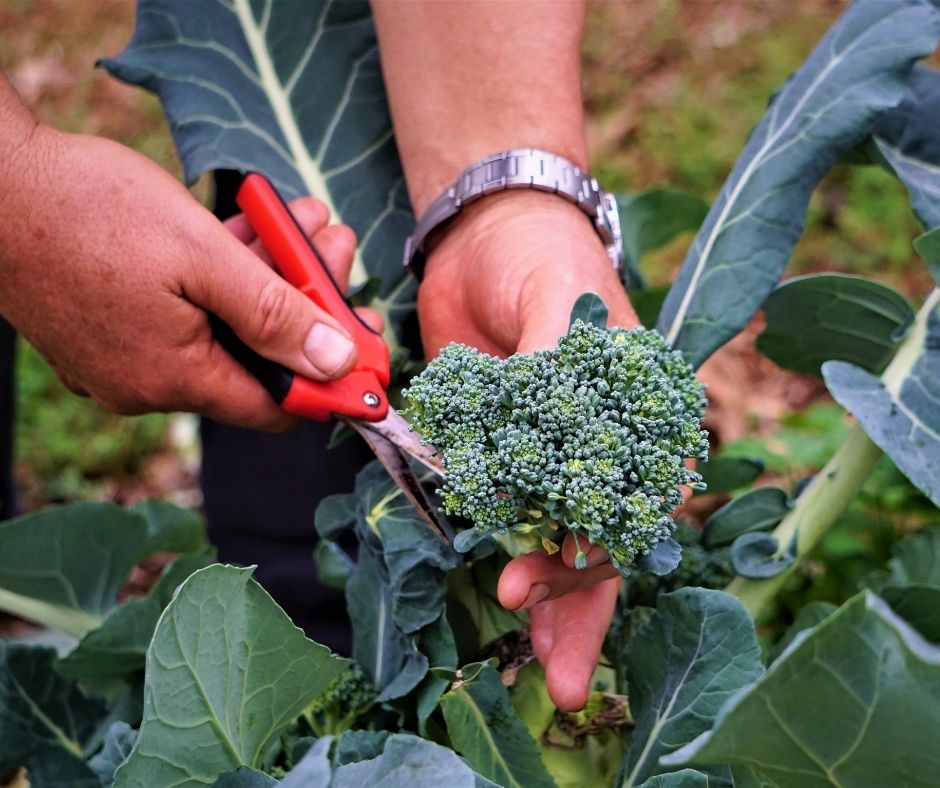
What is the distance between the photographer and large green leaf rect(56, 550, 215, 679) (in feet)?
4.57

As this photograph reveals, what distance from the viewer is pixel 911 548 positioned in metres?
1.49

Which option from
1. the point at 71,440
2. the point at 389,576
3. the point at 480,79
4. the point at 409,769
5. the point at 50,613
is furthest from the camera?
the point at 71,440

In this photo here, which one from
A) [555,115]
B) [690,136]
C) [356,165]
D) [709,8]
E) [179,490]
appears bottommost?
[179,490]

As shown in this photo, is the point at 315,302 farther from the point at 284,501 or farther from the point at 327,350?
the point at 284,501

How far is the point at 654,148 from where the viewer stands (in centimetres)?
344

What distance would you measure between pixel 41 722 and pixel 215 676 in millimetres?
604

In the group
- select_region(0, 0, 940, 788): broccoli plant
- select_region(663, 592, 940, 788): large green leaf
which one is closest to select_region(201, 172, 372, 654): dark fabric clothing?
select_region(0, 0, 940, 788): broccoli plant

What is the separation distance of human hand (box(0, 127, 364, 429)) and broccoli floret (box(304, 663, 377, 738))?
15.1 inches

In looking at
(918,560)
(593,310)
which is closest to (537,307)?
(593,310)

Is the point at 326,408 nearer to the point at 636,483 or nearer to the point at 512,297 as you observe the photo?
the point at 512,297

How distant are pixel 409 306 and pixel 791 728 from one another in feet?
3.15

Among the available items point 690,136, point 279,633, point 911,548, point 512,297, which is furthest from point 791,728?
point 690,136

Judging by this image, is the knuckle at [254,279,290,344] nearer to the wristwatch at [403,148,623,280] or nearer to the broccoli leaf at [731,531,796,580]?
the wristwatch at [403,148,623,280]

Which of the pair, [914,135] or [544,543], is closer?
[544,543]
